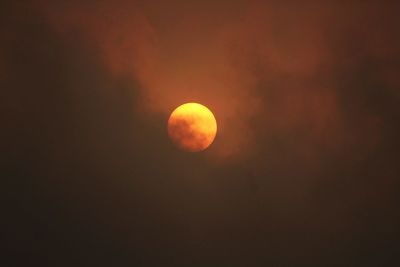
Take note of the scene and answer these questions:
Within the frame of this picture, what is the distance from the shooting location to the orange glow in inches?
294

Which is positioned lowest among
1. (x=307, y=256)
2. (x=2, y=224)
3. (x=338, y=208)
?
(x=2, y=224)

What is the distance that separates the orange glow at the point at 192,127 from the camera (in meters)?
7.46

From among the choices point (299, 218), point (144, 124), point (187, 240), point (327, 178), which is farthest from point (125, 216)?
point (327, 178)

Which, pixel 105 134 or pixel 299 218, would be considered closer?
pixel 105 134

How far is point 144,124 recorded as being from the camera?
26.5 feet

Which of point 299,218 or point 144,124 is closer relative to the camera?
point 144,124

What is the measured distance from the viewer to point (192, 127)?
7.90 metres

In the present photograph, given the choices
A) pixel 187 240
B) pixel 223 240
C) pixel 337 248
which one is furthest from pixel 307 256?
pixel 187 240

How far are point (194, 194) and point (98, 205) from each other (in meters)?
1.93

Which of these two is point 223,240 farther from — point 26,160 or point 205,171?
point 26,160

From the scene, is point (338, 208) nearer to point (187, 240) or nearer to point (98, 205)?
point (187, 240)

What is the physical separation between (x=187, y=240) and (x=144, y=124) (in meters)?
2.69

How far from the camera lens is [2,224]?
8.43 metres

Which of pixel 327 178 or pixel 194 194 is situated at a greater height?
pixel 327 178
